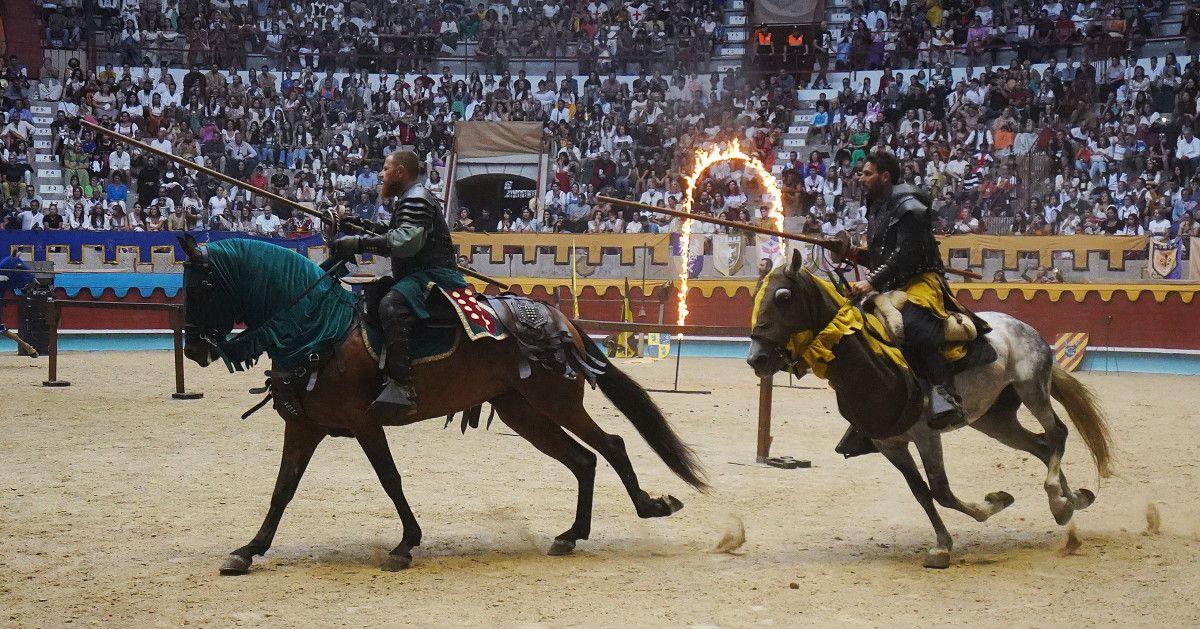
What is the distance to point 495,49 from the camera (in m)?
31.9

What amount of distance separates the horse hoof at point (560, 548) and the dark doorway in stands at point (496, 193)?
2214 centimetres

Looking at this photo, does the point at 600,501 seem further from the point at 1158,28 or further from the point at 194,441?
the point at 1158,28

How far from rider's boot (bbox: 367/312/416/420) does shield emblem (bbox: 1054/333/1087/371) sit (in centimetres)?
1610

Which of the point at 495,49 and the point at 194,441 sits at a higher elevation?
the point at 495,49

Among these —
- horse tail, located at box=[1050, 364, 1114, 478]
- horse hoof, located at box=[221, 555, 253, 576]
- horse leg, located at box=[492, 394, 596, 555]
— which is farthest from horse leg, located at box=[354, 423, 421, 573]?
horse tail, located at box=[1050, 364, 1114, 478]

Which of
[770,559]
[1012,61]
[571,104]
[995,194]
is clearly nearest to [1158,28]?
[1012,61]

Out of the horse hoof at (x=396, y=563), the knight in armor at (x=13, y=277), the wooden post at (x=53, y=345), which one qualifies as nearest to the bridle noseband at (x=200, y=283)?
the horse hoof at (x=396, y=563)

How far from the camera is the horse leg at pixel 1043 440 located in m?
7.02

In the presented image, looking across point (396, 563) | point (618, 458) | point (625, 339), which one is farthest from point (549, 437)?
point (625, 339)

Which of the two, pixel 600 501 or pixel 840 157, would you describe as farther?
pixel 840 157

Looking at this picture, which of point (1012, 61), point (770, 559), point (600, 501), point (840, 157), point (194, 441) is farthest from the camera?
point (1012, 61)

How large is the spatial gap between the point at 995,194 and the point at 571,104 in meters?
11.0

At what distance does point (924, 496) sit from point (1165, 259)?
1568 centimetres

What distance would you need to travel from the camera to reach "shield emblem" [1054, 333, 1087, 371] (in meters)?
19.9
